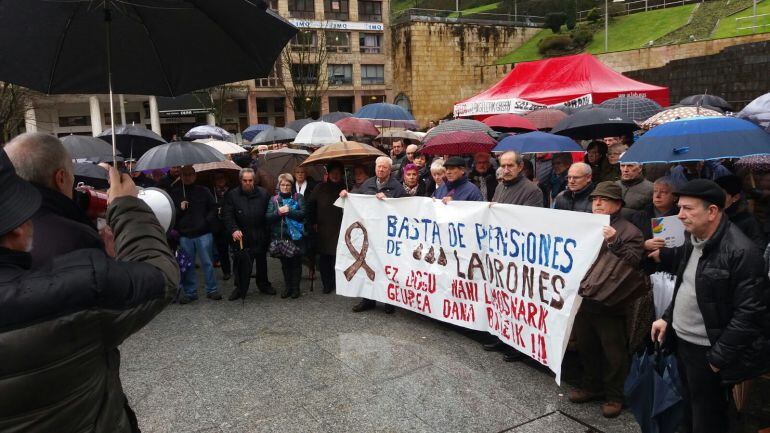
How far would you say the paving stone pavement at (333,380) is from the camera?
4.21m

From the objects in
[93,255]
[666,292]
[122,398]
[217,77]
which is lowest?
[666,292]

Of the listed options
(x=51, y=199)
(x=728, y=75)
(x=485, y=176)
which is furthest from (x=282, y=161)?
(x=728, y=75)

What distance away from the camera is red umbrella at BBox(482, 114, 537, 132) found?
10.2m

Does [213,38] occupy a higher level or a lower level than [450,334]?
higher

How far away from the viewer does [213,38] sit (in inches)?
115

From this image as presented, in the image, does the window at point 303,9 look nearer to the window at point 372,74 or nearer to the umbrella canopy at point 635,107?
the window at point 372,74

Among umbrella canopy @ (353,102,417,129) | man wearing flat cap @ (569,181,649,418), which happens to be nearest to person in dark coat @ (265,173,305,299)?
man wearing flat cap @ (569,181,649,418)

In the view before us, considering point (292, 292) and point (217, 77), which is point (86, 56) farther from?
point (292, 292)

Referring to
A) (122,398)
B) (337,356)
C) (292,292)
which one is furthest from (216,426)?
(292,292)

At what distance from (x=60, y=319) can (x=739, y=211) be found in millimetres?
4402

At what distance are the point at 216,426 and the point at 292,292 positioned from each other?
3579 mm

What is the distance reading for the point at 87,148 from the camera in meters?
7.98

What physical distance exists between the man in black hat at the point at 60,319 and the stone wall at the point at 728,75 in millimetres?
22423

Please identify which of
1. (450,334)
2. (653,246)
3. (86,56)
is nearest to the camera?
(86,56)
